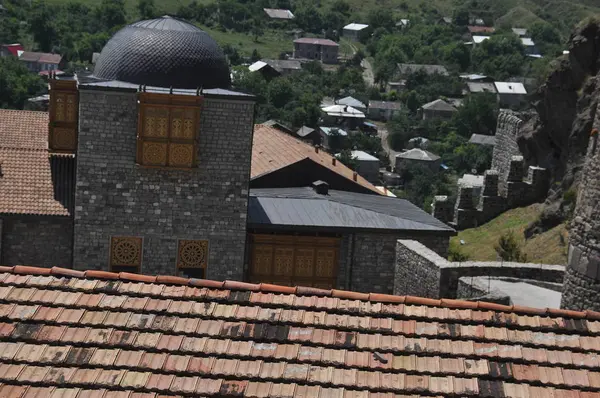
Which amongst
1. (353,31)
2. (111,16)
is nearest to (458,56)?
(353,31)

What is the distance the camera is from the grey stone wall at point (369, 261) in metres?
20.9

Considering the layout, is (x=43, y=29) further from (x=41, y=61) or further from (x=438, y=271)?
(x=438, y=271)

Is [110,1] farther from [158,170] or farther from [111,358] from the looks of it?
[111,358]

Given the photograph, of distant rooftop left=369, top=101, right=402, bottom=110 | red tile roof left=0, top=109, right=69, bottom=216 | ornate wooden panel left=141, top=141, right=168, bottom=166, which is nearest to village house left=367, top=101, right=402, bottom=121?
distant rooftop left=369, top=101, right=402, bottom=110

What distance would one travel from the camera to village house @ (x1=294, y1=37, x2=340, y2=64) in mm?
124062

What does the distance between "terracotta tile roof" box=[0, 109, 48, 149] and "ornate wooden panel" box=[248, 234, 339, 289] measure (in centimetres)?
517

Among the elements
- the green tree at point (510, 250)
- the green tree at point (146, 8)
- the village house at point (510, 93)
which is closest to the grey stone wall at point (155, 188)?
the green tree at point (510, 250)

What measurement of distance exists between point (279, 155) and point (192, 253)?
6.02 m

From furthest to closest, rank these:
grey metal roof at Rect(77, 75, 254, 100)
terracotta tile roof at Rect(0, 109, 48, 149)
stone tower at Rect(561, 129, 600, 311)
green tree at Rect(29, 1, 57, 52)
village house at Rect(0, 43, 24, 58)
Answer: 1. green tree at Rect(29, 1, 57, 52)
2. village house at Rect(0, 43, 24, 58)
3. terracotta tile roof at Rect(0, 109, 48, 149)
4. grey metal roof at Rect(77, 75, 254, 100)
5. stone tower at Rect(561, 129, 600, 311)

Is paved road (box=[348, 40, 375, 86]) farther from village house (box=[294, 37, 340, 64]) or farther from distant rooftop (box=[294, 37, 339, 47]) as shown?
distant rooftop (box=[294, 37, 339, 47])

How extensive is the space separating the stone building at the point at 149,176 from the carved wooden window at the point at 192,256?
18 mm

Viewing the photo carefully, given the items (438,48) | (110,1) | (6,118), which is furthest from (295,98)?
(6,118)

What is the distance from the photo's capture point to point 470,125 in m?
90.1

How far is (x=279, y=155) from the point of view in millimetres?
25500
